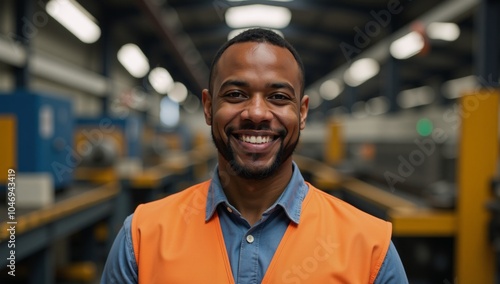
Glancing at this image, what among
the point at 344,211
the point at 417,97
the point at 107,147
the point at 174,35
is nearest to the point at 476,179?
the point at 344,211

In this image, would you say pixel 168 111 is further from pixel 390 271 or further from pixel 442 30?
pixel 390 271

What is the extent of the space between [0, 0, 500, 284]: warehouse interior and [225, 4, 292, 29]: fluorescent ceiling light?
56 millimetres

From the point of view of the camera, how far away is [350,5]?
27.6ft

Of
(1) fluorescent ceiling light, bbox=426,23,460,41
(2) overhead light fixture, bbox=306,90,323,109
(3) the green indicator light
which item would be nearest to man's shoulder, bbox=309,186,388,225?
(3) the green indicator light

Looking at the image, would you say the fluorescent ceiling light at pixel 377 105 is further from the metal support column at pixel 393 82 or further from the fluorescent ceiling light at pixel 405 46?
the fluorescent ceiling light at pixel 405 46

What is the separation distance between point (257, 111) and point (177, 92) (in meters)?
16.7

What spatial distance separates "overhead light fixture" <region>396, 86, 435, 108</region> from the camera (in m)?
15.9

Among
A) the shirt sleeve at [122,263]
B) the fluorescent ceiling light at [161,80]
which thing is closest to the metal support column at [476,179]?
the shirt sleeve at [122,263]

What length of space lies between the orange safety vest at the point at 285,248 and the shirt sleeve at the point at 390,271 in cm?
1

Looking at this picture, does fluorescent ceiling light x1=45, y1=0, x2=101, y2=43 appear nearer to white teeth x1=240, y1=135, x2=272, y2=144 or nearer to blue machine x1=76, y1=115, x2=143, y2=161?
blue machine x1=76, y1=115, x2=143, y2=161

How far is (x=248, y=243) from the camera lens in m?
1.04

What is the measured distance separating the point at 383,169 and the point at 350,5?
4.59 metres

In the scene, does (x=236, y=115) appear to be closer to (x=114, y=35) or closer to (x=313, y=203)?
(x=313, y=203)

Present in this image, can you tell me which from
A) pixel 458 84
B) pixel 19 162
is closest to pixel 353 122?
pixel 19 162
